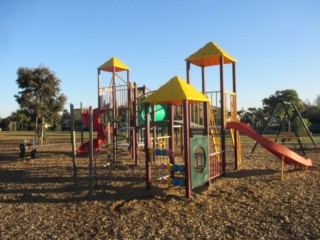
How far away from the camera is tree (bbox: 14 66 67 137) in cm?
2262

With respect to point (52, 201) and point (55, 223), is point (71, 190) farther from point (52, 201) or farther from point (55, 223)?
point (55, 223)

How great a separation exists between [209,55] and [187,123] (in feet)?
12.6

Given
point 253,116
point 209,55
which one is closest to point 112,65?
point 209,55

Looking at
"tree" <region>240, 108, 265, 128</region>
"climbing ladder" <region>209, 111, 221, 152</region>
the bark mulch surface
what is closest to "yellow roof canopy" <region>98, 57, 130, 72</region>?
"climbing ladder" <region>209, 111, 221, 152</region>

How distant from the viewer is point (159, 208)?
5.71 metres

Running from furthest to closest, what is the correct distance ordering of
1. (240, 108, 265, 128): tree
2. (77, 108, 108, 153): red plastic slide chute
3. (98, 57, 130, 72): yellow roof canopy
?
(240, 108, 265, 128): tree < (98, 57, 130, 72): yellow roof canopy < (77, 108, 108, 153): red plastic slide chute

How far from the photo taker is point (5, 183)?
8.45 metres

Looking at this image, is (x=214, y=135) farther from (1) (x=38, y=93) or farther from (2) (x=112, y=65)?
(1) (x=38, y=93)

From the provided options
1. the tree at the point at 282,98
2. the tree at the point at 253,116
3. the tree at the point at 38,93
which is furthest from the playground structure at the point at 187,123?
the tree at the point at 282,98

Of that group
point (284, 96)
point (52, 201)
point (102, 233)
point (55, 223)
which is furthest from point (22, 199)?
point (284, 96)

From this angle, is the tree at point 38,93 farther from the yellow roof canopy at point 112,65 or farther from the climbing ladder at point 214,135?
the climbing ladder at point 214,135

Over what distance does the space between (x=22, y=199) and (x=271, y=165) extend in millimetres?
8211

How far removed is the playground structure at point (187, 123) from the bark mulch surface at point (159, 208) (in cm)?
52

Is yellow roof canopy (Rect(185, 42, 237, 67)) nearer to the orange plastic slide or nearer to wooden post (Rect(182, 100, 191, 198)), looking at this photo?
the orange plastic slide
